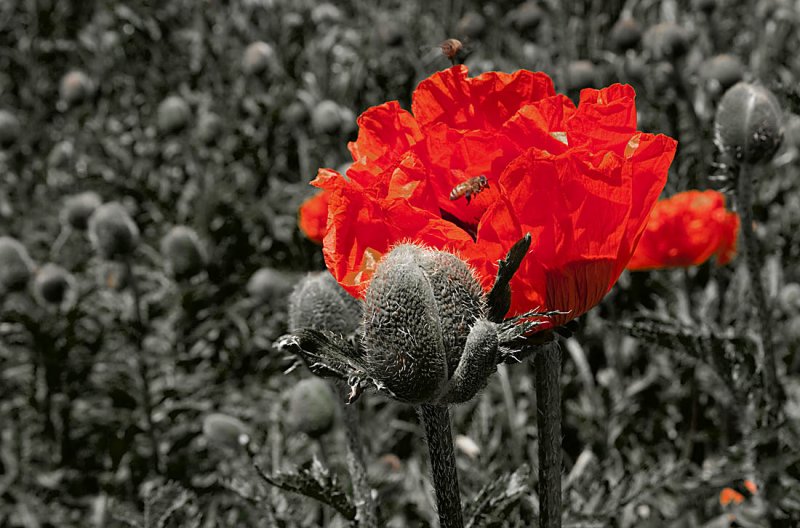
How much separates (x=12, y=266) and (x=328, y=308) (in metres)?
1.99

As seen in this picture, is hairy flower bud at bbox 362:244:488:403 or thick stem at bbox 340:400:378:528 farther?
thick stem at bbox 340:400:378:528

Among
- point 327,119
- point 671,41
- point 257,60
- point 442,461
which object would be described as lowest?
point 442,461

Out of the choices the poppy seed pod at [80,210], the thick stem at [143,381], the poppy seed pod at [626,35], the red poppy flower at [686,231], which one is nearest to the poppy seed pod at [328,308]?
the red poppy flower at [686,231]

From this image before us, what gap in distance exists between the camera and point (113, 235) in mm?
2672

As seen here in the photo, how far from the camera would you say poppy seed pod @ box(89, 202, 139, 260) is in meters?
2.67

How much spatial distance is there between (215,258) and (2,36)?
12.4ft

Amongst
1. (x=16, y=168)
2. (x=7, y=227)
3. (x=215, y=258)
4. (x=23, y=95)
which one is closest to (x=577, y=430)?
(x=215, y=258)

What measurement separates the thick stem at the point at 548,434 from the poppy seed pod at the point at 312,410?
3.40ft

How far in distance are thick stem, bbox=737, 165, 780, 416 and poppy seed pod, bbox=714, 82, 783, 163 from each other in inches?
1.4

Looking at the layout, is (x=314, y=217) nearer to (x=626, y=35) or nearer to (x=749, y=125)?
(x=749, y=125)

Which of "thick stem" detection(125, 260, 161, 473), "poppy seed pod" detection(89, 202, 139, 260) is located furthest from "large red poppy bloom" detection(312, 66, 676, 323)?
"poppy seed pod" detection(89, 202, 139, 260)

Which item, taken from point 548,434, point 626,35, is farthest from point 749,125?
point 626,35

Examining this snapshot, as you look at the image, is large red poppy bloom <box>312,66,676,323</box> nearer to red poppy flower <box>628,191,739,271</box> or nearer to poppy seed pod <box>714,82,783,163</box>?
poppy seed pod <box>714,82,783,163</box>

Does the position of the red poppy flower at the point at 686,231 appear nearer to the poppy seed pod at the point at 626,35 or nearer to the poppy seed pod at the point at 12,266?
the poppy seed pod at the point at 626,35
